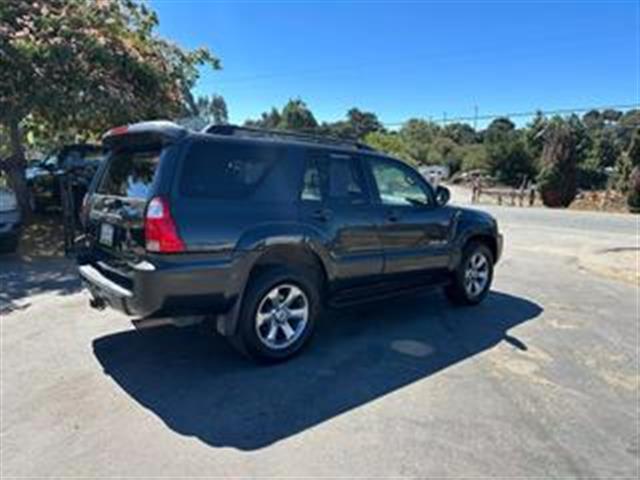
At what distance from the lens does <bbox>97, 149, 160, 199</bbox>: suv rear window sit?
4.43 m

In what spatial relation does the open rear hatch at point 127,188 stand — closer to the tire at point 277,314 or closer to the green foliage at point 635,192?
the tire at point 277,314

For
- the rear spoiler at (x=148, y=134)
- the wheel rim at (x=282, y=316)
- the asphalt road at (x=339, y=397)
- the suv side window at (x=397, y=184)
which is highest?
the rear spoiler at (x=148, y=134)

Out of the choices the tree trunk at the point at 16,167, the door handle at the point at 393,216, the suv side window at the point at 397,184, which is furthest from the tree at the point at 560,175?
the door handle at the point at 393,216

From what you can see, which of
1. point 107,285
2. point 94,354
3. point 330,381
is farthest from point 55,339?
point 330,381

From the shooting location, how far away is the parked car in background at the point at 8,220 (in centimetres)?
927

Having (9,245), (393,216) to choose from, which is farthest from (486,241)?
(9,245)

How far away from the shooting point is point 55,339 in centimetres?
548

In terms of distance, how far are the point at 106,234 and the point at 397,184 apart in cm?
299

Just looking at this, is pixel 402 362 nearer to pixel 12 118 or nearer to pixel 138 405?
pixel 138 405

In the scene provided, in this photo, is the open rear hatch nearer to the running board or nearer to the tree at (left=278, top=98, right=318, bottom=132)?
the running board

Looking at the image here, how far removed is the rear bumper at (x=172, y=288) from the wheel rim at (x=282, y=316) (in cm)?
38

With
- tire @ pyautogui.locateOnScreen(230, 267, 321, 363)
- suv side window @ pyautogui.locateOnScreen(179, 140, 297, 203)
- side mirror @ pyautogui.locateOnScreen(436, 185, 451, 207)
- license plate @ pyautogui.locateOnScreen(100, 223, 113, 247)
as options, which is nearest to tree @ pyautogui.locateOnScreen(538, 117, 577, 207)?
side mirror @ pyautogui.locateOnScreen(436, 185, 451, 207)

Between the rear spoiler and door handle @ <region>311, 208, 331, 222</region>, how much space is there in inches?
52.3

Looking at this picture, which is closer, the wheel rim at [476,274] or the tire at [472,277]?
the tire at [472,277]
